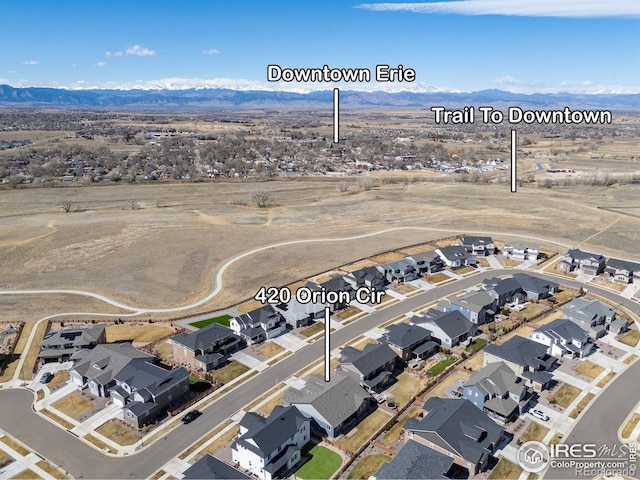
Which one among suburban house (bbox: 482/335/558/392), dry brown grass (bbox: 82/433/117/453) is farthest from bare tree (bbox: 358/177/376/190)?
dry brown grass (bbox: 82/433/117/453)

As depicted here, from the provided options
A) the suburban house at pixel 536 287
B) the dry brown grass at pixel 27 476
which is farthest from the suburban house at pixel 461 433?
the suburban house at pixel 536 287

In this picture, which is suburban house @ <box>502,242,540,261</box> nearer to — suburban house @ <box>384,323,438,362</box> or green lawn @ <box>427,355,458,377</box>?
suburban house @ <box>384,323,438,362</box>

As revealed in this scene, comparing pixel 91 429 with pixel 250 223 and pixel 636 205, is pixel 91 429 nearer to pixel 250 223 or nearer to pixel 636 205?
pixel 250 223

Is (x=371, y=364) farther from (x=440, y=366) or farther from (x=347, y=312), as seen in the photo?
(x=347, y=312)

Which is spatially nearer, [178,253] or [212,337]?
[212,337]

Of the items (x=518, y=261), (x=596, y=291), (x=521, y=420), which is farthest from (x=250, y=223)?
(x=521, y=420)

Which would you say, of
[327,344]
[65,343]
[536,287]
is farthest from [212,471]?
[536,287]
